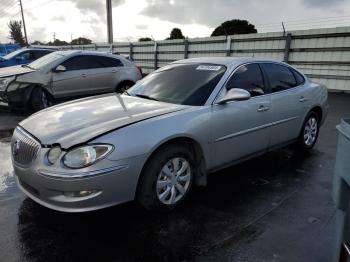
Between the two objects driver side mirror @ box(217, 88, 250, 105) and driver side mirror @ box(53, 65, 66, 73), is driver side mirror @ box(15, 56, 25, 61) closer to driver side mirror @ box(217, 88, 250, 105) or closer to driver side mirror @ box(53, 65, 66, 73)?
driver side mirror @ box(53, 65, 66, 73)

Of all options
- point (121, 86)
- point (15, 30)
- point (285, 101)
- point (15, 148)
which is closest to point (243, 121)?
point (285, 101)

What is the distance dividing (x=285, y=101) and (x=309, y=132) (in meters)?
1.08

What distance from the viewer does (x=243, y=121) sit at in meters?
4.06

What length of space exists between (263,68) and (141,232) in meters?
2.87

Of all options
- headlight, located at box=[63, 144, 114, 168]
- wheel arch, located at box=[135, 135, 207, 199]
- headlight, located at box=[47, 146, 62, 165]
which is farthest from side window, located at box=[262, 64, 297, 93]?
headlight, located at box=[47, 146, 62, 165]

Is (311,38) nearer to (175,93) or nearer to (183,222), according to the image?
(175,93)

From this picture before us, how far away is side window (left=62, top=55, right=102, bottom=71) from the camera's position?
8.70 metres

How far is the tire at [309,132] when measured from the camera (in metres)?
5.35

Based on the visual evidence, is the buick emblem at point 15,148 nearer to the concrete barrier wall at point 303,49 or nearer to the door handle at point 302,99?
the door handle at point 302,99

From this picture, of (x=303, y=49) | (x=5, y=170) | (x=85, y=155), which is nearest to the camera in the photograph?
(x=85, y=155)

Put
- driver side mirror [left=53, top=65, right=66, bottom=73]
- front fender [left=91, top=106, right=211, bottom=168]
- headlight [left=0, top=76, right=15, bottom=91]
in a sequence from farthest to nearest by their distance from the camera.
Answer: driver side mirror [left=53, top=65, right=66, bottom=73]
headlight [left=0, top=76, right=15, bottom=91]
front fender [left=91, top=106, right=211, bottom=168]

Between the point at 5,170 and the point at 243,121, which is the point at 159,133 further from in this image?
the point at 5,170

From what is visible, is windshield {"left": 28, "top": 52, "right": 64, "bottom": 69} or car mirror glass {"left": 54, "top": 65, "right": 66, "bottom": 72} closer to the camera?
car mirror glass {"left": 54, "top": 65, "right": 66, "bottom": 72}

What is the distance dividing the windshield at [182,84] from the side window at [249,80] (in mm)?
183
